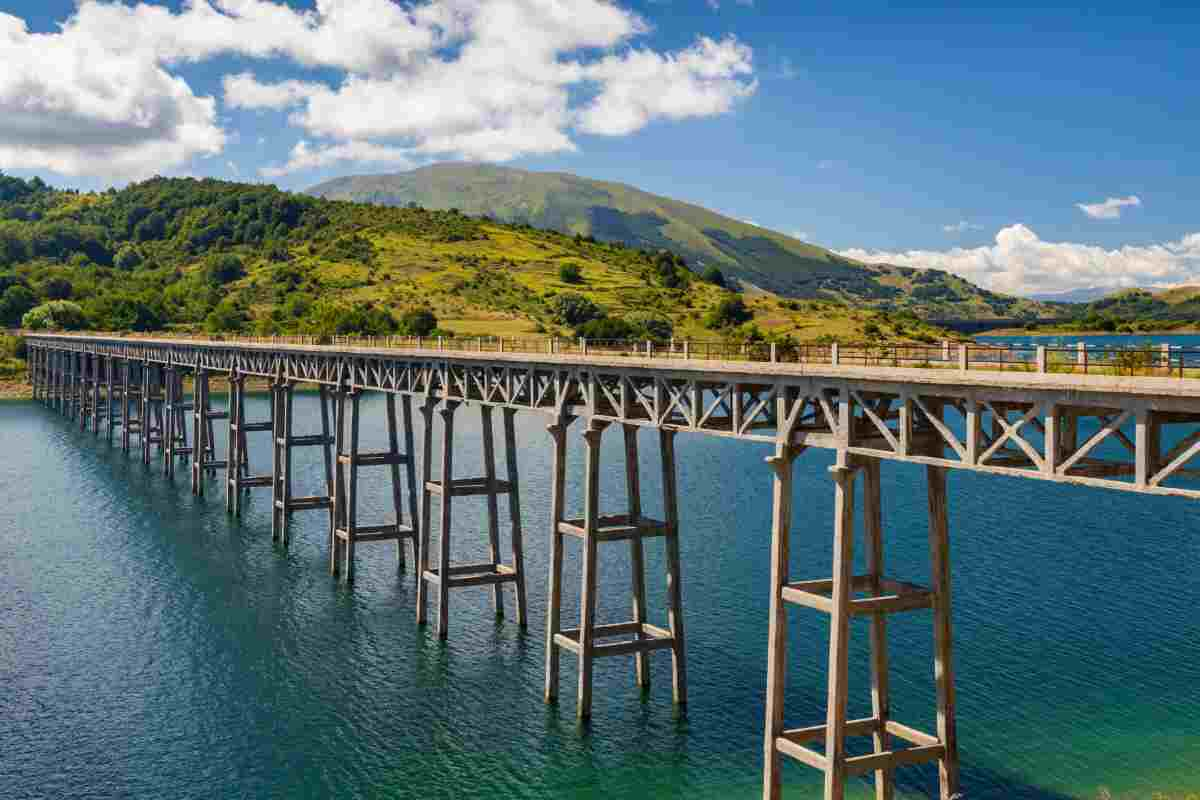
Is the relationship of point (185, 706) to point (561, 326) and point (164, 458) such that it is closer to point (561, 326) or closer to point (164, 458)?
point (164, 458)

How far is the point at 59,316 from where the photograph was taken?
187 metres

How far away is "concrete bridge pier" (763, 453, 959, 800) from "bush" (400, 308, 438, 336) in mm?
123743

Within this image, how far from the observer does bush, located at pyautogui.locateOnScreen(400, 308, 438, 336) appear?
150250 mm

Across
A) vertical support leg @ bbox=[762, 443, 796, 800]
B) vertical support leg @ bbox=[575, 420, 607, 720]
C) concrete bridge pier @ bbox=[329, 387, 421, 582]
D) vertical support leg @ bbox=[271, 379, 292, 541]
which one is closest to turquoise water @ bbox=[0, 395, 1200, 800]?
vertical support leg @ bbox=[575, 420, 607, 720]

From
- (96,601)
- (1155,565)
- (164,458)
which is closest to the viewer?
(96,601)

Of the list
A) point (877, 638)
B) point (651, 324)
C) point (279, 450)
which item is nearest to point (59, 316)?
point (651, 324)

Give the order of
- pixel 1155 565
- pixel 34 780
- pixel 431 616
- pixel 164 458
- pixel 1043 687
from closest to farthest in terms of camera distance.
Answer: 1. pixel 34 780
2. pixel 1043 687
3. pixel 431 616
4. pixel 1155 565
5. pixel 164 458

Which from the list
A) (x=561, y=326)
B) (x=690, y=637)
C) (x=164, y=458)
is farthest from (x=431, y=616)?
(x=561, y=326)

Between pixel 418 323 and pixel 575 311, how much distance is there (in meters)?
22.8

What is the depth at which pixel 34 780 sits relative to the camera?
33156 mm

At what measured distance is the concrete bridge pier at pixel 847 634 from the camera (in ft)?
83.3

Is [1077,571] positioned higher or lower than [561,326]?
lower

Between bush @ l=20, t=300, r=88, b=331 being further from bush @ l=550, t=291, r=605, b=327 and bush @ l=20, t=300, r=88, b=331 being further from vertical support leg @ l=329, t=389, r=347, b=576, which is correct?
vertical support leg @ l=329, t=389, r=347, b=576

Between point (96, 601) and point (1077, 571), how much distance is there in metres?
48.8
